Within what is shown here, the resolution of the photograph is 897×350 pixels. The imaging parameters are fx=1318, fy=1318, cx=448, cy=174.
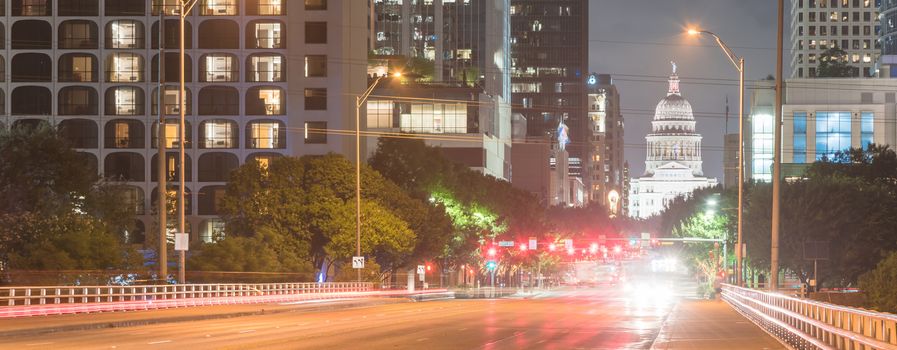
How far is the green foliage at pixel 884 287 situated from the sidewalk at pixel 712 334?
50.3ft

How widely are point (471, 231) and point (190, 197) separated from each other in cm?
2750

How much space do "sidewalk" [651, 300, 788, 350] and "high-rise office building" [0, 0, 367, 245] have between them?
79.7 metres

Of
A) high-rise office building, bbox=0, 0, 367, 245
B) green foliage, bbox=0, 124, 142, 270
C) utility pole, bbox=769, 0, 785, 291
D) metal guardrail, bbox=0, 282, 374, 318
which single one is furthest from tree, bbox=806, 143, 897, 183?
utility pole, bbox=769, 0, 785, 291

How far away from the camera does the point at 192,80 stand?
124875mm

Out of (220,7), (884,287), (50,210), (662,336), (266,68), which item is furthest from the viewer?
(266,68)

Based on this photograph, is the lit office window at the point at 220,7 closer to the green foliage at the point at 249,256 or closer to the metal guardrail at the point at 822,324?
the green foliage at the point at 249,256

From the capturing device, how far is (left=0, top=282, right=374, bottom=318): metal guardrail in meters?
43.6

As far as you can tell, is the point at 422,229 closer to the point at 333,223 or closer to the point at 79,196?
the point at 333,223

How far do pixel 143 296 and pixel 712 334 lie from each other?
2500 cm

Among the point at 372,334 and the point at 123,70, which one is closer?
the point at 372,334

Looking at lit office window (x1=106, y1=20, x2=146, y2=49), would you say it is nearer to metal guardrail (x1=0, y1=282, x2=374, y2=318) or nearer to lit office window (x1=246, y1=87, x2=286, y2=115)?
lit office window (x1=246, y1=87, x2=286, y2=115)

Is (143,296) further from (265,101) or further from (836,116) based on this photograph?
(836,116)

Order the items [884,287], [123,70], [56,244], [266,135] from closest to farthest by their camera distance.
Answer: [884,287], [56,244], [123,70], [266,135]

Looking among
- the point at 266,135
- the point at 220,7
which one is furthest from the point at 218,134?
the point at 220,7
